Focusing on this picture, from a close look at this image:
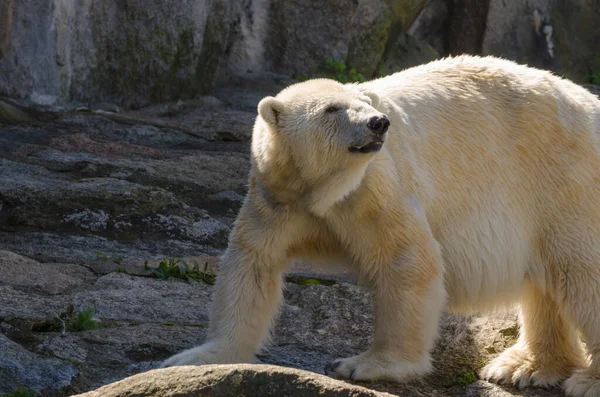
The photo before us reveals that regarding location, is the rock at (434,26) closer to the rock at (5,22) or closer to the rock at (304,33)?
the rock at (304,33)

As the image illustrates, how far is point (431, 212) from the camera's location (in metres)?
4.31

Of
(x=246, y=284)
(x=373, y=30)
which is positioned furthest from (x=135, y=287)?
(x=373, y=30)

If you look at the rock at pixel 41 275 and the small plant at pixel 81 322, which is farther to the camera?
the rock at pixel 41 275

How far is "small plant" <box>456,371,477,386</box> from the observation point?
4379mm

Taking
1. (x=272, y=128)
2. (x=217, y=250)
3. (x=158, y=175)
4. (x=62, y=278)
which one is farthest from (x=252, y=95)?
(x=272, y=128)

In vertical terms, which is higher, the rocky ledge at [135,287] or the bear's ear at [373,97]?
the bear's ear at [373,97]

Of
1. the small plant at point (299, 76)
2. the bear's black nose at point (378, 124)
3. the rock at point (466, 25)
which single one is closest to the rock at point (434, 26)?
the rock at point (466, 25)

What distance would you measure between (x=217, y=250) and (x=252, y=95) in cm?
449

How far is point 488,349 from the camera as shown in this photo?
4.91m

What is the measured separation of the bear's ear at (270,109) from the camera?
401cm

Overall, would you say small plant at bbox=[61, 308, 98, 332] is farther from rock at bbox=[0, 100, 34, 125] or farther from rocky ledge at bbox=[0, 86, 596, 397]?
rock at bbox=[0, 100, 34, 125]

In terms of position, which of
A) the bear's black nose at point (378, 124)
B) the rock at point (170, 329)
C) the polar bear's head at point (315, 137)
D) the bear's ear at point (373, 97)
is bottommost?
the rock at point (170, 329)

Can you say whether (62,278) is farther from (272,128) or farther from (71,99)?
(71,99)

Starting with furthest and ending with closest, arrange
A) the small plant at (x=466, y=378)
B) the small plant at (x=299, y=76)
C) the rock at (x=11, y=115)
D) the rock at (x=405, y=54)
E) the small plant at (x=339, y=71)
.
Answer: the rock at (x=405, y=54), the small plant at (x=339, y=71), the small plant at (x=299, y=76), the rock at (x=11, y=115), the small plant at (x=466, y=378)
